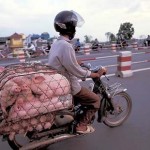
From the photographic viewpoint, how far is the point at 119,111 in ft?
17.0

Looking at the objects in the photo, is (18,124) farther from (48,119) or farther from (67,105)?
(67,105)

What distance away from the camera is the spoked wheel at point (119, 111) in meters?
5.10

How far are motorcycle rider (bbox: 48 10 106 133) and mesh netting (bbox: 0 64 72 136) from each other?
26 centimetres

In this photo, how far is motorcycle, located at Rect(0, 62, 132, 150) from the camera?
3871 millimetres

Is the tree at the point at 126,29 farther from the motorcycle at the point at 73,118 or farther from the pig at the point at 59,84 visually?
the pig at the point at 59,84

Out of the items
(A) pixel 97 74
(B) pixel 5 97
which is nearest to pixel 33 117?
(B) pixel 5 97

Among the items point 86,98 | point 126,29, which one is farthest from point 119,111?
point 126,29

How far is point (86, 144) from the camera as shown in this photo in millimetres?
4605

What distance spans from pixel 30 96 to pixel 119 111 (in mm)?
2134

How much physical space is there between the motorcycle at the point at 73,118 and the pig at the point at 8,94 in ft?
0.64

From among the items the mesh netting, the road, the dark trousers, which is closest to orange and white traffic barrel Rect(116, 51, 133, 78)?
the road

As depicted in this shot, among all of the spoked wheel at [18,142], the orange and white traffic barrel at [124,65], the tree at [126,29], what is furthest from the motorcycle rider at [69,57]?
the tree at [126,29]

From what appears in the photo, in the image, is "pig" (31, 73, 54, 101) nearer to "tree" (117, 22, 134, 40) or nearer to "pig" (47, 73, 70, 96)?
"pig" (47, 73, 70, 96)

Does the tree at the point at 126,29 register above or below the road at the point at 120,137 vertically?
above
